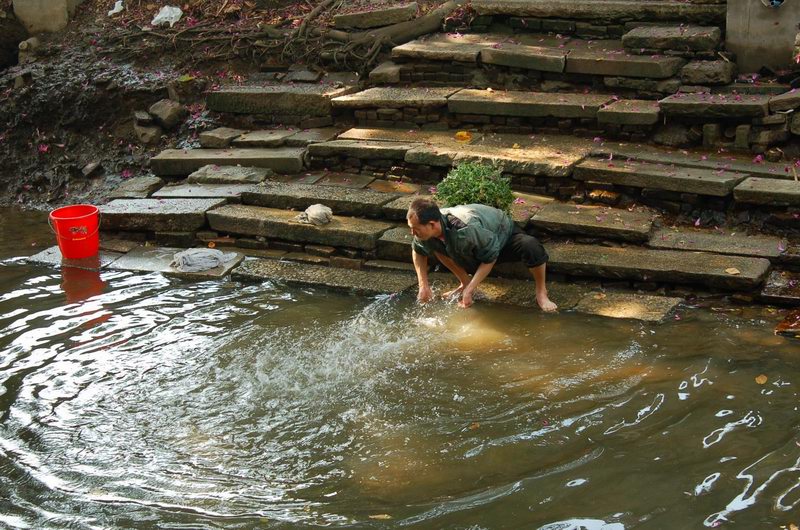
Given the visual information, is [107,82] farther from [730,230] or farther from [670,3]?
[730,230]

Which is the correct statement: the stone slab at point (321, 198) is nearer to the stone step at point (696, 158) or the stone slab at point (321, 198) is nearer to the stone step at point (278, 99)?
the stone step at point (278, 99)

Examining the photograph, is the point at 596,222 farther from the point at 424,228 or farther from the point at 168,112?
the point at 168,112

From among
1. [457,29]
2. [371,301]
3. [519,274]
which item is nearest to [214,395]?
[371,301]

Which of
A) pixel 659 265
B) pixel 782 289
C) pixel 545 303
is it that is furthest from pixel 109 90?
pixel 782 289

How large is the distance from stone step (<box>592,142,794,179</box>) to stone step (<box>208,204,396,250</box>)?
82.7 inches

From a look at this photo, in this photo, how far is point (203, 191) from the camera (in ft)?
Answer: 29.3

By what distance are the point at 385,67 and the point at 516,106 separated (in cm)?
189

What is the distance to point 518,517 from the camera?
14.3 ft

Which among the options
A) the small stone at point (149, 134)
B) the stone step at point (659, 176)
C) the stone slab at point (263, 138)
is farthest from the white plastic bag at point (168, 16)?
the stone step at point (659, 176)

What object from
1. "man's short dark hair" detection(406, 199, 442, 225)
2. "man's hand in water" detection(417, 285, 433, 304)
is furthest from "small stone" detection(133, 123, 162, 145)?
"man's short dark hair" detection(406, 199, 442, 225)

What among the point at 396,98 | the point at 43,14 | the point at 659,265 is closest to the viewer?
the point at 659,265

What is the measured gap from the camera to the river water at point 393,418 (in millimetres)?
4508

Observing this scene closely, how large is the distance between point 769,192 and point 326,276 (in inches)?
139

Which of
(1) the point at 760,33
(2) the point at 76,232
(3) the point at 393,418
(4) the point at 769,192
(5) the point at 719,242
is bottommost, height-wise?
(3) the point at 393,418
